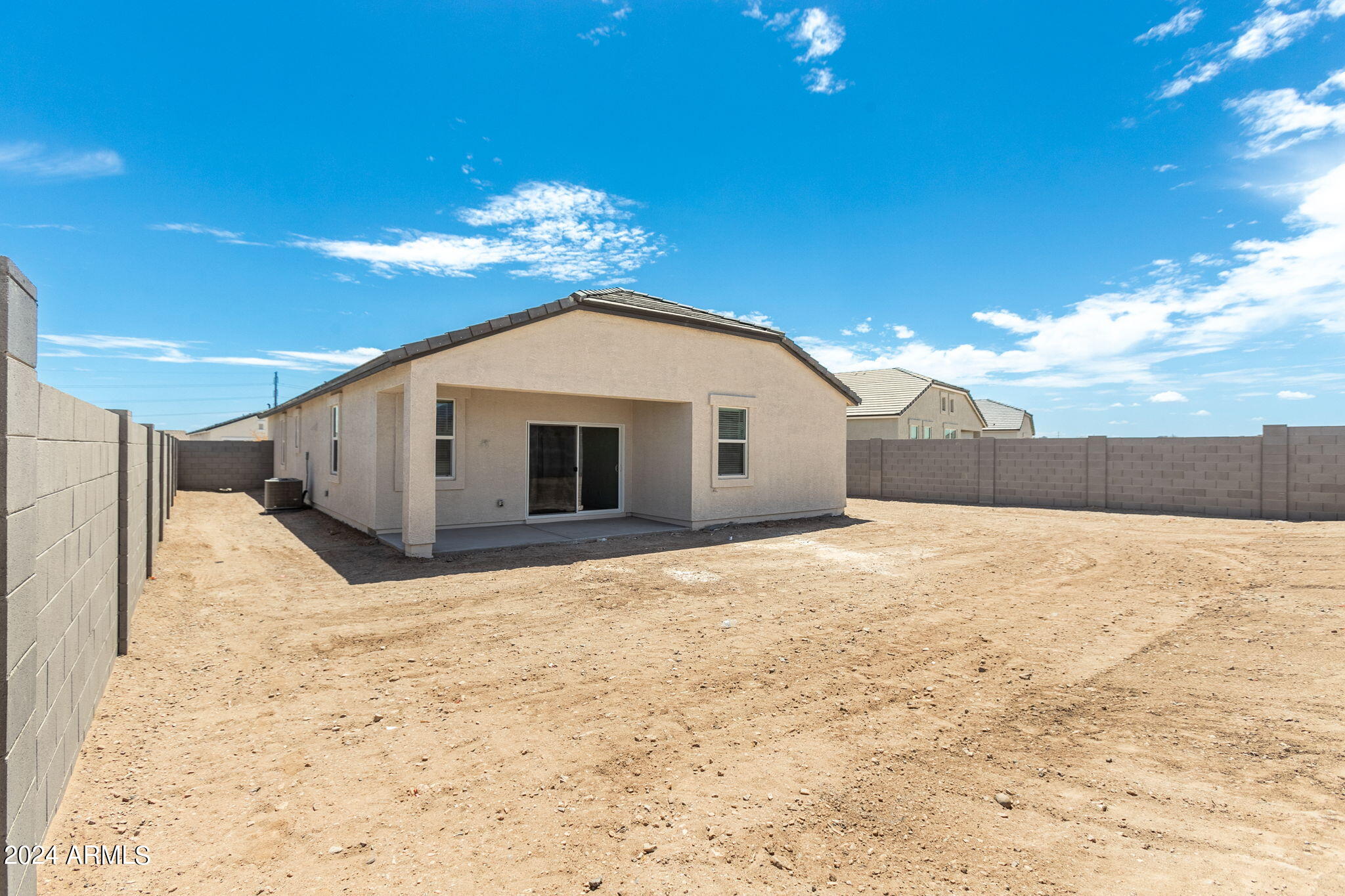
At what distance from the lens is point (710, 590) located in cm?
759

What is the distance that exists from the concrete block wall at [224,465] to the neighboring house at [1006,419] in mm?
41747

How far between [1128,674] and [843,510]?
10637mm

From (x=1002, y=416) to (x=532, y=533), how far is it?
147ft

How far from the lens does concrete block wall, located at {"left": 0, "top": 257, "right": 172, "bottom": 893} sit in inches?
90.7

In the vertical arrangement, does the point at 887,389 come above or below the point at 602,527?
above

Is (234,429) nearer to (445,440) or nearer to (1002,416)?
(445,440)

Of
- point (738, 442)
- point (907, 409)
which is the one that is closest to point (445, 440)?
point (738, 442)

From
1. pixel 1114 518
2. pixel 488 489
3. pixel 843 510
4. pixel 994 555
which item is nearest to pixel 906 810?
pixel 994 555

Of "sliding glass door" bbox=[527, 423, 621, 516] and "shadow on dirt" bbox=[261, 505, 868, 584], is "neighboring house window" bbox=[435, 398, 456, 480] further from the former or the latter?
"shadow on dirt" bbox=[261, 505, 868, 584]

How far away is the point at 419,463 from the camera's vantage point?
916 centimetres

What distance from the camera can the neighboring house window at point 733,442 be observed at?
12.8 meters

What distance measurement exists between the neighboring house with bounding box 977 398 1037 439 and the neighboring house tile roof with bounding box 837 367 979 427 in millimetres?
12796

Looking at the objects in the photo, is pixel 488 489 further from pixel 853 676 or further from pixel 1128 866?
pixel 1128 866

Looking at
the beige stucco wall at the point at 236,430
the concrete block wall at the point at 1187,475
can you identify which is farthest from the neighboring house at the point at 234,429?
the concrete block wall at the point at 1187,475
